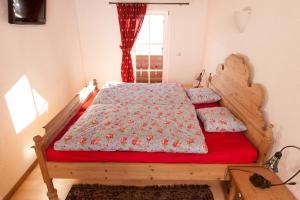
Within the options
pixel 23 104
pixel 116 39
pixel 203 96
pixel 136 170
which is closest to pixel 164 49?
pixel 116 39

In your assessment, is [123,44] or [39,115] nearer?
[39,115]

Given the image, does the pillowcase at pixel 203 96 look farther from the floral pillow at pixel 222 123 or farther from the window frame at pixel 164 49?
the window frame at pixel 164 49

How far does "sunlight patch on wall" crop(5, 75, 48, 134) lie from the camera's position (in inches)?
85.5

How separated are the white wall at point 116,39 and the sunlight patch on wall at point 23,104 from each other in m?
1.91

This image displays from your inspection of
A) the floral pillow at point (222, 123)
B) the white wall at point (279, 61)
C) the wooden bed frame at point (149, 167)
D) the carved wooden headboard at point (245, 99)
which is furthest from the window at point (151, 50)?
the wooden bed frame at point (149, 167)

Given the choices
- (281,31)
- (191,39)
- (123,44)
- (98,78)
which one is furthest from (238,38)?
(98,78)

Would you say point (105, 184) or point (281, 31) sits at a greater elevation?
point (281, 31)

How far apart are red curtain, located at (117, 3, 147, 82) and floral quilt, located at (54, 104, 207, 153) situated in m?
2.02

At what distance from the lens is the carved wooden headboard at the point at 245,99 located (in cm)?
187

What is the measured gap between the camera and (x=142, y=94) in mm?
3047

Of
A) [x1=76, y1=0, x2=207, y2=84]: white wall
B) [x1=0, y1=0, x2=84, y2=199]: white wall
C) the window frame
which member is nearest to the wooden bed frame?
[x1=0, y1=0, x2=84, y2=199]: white wall

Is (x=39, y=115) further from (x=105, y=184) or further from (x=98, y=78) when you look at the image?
(x=98, y=78)

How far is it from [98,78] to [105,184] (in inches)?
111

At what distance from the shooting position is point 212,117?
2232 millimetres
